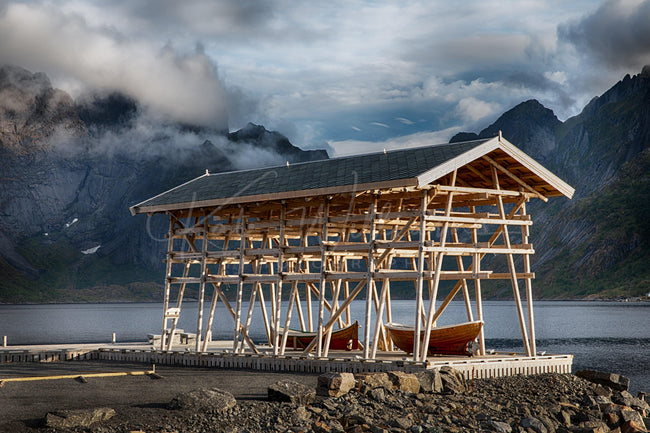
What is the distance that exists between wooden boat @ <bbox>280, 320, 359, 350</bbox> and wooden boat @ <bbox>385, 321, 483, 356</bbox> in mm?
4906

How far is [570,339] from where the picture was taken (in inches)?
3738

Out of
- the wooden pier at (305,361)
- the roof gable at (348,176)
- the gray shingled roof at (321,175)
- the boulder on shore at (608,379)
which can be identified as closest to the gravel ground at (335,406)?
the wooden pier at (305,361)

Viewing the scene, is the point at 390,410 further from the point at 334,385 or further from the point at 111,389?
the point at 111,389

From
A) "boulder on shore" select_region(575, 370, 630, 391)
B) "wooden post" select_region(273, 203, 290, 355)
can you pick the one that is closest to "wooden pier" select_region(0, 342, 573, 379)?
"boulder on shore" select_region(575, 370, 630, 391)

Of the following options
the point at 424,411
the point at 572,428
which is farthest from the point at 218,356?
the point at 572,428

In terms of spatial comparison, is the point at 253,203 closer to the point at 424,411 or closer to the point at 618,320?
the point at 424,411

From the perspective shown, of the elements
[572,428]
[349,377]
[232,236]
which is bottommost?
[572,428]

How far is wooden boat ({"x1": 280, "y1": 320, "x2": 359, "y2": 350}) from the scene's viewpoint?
128 feet

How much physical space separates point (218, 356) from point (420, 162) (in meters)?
11.9

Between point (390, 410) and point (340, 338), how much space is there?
54.5 ft

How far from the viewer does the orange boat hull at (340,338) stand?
39.1 metres

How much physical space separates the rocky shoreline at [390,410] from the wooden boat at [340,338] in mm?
10954

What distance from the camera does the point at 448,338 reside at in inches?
1296

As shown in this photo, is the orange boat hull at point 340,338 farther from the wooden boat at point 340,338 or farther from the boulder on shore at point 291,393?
the boulder on shore at point 291,393
